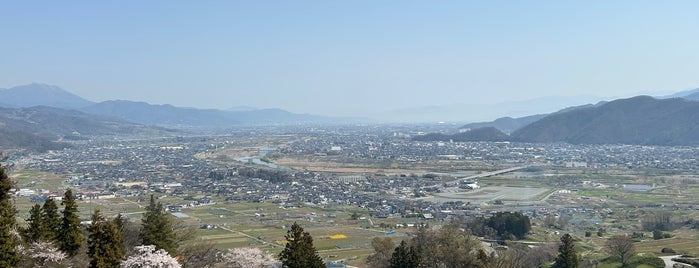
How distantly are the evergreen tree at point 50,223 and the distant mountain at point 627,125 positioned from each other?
322ft

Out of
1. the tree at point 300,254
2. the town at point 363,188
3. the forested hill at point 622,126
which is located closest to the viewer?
the tree at point 300,254

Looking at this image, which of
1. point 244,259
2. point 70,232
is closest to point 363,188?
point 244,259

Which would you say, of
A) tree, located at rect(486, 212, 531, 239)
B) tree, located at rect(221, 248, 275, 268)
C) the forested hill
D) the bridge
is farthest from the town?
the forested hill

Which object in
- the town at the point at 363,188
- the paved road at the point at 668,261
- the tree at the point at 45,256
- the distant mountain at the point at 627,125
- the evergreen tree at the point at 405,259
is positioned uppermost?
the distant mountain at the point at 627,125

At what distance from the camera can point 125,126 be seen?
17488 centimetres

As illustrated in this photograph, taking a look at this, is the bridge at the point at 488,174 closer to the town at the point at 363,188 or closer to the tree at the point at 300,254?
the town at the point at 363,188

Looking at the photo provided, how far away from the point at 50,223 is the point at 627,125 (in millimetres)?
111704

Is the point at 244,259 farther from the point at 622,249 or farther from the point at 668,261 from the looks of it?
the point at 668,261

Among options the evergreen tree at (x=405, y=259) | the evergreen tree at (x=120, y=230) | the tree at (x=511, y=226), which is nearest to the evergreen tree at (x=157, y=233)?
the evergreen tree at (x=120, y=230)

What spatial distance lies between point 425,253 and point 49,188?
4189 centimetres

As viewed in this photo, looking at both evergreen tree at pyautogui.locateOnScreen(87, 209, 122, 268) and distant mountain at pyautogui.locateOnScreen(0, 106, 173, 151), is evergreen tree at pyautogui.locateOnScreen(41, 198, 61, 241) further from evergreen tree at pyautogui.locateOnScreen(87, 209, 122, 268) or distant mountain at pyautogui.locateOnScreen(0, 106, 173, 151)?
distant mountain at pyautogui.locateOnScreen(0, 106, 173, 151)

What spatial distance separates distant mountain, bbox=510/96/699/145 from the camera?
104 meters

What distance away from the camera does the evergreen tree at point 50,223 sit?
57.4 ft

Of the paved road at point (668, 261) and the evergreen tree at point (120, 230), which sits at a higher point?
the evergreen tree at point (120, 230)
